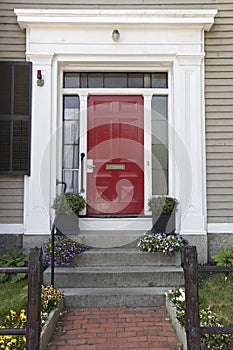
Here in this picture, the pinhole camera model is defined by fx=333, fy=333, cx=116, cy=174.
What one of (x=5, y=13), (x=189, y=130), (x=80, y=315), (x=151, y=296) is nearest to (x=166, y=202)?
(x=189, y=130)

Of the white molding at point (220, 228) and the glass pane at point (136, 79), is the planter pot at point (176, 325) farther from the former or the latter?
the glass pane at point (136, 79)

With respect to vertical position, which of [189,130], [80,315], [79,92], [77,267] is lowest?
[80,315]

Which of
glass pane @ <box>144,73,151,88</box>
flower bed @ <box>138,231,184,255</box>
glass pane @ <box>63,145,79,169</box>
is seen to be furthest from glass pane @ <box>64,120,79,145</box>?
flower bed @ <box>138,231,184,255</box>

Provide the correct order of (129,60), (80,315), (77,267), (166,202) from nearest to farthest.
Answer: (80,315), (77,267), (166,202), (129,60)

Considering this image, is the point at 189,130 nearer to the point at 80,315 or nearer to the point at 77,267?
the point at 77,267

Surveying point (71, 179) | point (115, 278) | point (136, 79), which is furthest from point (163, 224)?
point (136, 79)

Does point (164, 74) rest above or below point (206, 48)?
below

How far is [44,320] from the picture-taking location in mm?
2725

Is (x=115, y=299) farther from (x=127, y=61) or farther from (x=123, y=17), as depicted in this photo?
(x=123, y=17)

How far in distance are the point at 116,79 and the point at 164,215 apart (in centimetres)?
206

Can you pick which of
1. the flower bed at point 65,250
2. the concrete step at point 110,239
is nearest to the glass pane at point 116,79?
the concrete step at point 110,239

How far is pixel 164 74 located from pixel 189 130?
0.95 m

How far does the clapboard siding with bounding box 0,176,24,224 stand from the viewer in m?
4.38

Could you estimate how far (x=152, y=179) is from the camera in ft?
15.4
